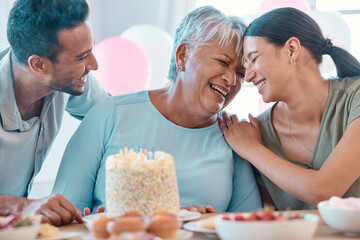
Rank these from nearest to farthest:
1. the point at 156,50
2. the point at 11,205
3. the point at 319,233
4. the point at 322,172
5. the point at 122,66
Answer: the point at 319,233
the point at 11,205
the point at 322,172
the point at 122,66
the point at 156,50

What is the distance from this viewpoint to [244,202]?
184 cm

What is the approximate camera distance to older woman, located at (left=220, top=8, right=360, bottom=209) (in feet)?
5.83

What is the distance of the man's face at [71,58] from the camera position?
1764mm

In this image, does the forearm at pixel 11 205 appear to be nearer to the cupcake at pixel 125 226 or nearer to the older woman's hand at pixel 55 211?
the older woman's hand at pixel 55 211

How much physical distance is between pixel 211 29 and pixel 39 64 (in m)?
0.67

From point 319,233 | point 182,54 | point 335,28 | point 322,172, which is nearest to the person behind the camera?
point 319,233

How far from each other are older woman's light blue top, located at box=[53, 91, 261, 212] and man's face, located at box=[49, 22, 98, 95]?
6.0 inches

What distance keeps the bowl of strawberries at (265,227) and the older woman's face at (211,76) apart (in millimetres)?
973

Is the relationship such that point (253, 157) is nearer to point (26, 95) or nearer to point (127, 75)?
point (26, 95)

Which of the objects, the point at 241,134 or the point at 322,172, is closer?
the point at 322,172

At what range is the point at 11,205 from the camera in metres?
1.34

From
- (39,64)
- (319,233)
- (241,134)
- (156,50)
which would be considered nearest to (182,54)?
(241,134)

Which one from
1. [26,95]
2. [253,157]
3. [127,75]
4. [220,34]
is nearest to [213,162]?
[253,157]

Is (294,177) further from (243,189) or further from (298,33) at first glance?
(298,33)
